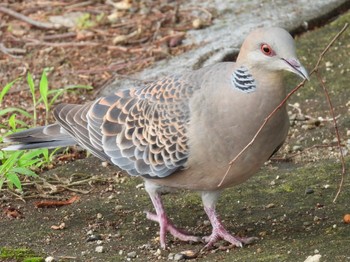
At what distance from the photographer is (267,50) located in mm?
4297

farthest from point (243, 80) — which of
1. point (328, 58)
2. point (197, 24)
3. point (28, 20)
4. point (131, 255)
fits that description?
point (28, 20)

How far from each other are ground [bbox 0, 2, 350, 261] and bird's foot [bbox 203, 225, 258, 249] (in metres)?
0.05

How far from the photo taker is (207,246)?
4.70m

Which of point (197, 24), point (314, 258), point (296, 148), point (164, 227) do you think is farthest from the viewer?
point (197, 24)

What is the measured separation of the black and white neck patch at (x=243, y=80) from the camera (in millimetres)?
4387

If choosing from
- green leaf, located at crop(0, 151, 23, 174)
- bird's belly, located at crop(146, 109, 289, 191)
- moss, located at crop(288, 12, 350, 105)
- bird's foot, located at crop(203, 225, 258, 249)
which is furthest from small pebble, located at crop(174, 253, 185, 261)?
moss, located at crop(288, 12, 350, 105)

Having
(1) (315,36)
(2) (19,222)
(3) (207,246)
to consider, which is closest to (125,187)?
(2) (19,222)

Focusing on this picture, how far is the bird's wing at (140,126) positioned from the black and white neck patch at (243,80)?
28cm

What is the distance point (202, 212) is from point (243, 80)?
3.71ft

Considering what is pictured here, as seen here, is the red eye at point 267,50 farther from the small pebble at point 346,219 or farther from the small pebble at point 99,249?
the small pebble at point 99,249

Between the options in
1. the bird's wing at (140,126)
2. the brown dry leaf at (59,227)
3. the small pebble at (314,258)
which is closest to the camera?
the small pebble at (314,258)

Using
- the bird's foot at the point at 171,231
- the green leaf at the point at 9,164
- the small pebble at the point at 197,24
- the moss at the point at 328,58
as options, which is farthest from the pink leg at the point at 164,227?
the small pebble at the point at 197,24

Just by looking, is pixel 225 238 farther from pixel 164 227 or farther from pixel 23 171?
pixel 23 171

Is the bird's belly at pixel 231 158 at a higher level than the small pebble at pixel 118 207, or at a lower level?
higher
